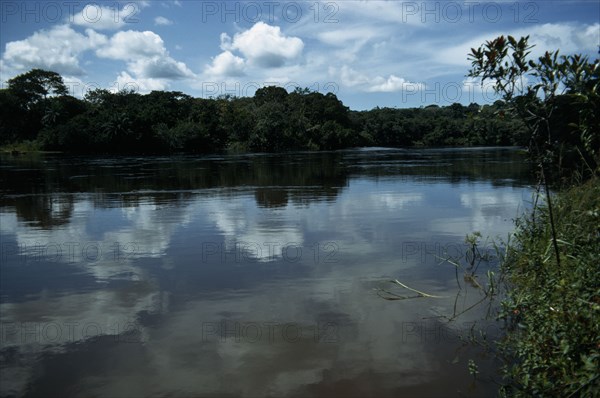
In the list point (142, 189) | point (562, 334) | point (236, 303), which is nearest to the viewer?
point (562, 334)

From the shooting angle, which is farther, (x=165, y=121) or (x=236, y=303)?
(x=165, y=121)

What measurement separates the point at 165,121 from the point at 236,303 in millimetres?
81699

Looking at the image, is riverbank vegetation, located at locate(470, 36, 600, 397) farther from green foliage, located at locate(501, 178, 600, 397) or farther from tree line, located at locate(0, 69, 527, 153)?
tree line, located at locate(0, 69, 527, 153)

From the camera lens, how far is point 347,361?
5984 mm

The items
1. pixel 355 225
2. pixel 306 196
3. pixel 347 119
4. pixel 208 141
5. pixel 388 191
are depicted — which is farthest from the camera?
pixel 347 119

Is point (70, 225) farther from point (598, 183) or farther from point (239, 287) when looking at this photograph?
point (598, 183)

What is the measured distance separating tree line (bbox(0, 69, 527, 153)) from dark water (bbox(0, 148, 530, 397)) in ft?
195

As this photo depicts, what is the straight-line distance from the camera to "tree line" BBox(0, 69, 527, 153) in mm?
75625

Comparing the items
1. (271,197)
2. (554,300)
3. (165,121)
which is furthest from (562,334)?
(165,121)

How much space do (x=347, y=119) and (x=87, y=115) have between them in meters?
56.7

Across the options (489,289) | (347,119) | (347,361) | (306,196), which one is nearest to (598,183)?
(489,289)

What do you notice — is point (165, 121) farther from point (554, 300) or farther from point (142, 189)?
point (554, 300)

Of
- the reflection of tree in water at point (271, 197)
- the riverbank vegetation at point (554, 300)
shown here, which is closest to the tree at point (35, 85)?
the reflection of tree in water at point (271, 197)

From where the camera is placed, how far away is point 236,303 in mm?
7895
